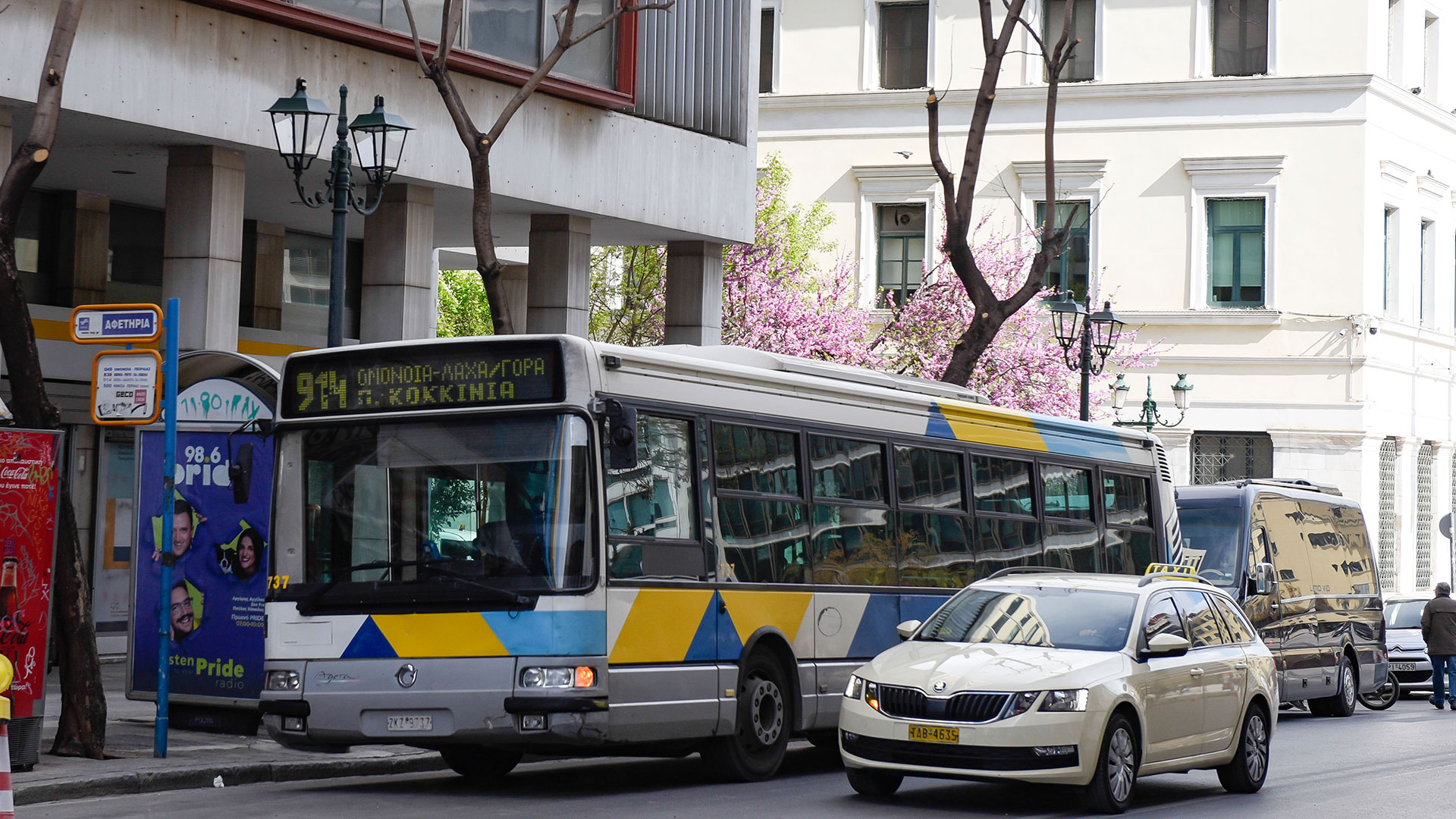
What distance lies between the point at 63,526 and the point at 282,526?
178cm

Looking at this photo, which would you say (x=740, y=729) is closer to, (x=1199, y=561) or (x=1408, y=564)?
(x=1199, y=561)

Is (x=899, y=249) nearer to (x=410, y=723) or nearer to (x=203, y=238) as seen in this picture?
(x=203, y=238)

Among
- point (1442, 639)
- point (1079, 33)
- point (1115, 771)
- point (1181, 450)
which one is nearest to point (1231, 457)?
point (1181, 450)

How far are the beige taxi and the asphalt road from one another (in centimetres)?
36

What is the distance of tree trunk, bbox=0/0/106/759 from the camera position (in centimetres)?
1256

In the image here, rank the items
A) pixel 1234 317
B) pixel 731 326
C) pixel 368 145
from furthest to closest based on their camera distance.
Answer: pixel 1234 317, pixel 731 326, pixel 368 145

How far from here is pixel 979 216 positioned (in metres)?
43.5

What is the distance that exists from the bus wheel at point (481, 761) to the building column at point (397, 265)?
8.06 meters

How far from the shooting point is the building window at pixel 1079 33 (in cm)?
4259

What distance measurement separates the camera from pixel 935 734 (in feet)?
37.4

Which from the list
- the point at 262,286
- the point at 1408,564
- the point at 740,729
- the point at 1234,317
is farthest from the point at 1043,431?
the point at 1408,564

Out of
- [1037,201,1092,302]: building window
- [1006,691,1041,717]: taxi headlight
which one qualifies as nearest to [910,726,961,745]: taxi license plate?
[1006,691,1041,717]: taxi headlight

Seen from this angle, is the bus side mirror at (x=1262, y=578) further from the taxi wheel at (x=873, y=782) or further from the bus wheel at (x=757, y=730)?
the taxi wheel at (x=873, y=782)

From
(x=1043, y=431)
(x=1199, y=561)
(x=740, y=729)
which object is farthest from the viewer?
(x=1199, y=561)
